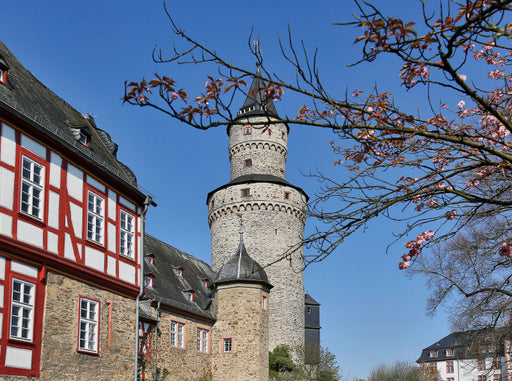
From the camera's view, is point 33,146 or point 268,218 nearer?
point 33,146

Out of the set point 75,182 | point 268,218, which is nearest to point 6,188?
point 75,182

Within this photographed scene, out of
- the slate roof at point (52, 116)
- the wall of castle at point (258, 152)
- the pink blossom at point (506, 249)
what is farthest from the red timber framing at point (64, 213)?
the wall of castle at point (258, 152)

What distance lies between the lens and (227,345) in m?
29.6

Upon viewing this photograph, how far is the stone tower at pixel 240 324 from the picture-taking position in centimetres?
2872

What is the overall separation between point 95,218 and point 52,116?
9.35 ft

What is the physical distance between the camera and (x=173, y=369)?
25906 millimetres

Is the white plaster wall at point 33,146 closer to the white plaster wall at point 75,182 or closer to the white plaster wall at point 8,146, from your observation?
the white plaster wall at point 8,146

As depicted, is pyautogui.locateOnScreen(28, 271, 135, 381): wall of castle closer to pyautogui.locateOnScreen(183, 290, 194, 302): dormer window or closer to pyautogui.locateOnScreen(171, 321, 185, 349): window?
pyautogui.locateOnScreen(171, 321, 185, 349): window

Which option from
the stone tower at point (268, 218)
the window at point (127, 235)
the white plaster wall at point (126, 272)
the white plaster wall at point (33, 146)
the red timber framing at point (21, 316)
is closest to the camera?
the red timber framing at point (21, 316)

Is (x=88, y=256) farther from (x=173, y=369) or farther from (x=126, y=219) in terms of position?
(x=173, y=369)

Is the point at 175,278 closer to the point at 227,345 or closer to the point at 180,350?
the point at 227,345

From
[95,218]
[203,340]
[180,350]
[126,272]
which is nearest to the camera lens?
[95,218]

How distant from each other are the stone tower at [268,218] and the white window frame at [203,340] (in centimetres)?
743

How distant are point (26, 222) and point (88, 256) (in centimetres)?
233
